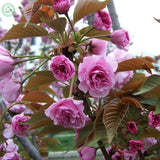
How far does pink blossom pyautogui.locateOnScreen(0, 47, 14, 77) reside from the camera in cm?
60

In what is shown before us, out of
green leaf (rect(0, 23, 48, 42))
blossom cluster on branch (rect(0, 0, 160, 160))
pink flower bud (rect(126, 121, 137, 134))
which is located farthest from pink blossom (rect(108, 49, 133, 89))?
green leaf (rect(0, 23, 48, 42))

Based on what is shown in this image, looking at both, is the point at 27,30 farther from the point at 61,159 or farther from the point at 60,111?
the point at 61,159

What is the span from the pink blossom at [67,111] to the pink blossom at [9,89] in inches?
5.4

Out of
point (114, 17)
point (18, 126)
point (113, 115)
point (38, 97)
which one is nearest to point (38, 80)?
point (38, 97)

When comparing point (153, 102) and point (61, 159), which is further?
point (61, 159)

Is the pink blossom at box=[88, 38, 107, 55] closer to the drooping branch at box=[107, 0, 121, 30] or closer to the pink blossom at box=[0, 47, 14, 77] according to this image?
the pink blossom at box=[0, 47, 14, 77]

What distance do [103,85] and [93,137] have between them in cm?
14

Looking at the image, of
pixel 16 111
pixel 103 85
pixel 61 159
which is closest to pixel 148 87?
pixel 103 85

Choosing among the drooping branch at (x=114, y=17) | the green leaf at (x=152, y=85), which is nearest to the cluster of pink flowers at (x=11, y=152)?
the green leaf at (x=152, y=85)

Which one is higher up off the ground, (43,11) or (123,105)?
(43,11)

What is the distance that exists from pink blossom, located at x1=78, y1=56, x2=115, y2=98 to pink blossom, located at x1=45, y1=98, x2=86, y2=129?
0.05m

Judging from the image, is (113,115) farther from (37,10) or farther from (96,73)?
(37,10)

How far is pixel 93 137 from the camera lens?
0.58 m

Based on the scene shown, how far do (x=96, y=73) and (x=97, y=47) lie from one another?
0.68 ft
